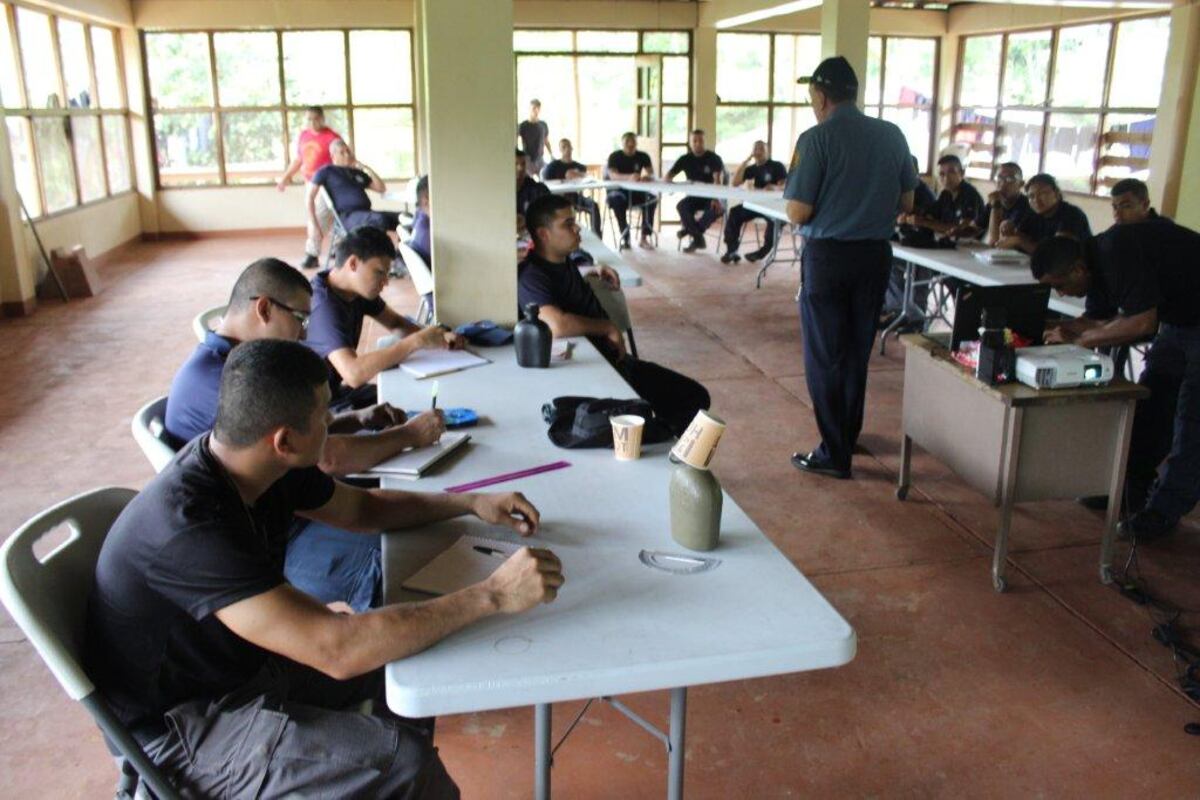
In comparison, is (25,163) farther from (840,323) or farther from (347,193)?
(840,323)

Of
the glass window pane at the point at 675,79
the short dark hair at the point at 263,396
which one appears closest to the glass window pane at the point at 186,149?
the glass window pane at the point at 675,79

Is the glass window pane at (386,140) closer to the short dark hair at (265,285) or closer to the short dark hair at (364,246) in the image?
the short dark hair at (364,246)

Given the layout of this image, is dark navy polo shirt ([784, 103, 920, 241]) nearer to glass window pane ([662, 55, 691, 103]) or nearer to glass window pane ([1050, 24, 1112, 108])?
glass window pane ([1050, 24, 1112, 108])

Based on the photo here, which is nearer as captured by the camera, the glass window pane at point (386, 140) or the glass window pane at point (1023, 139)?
the glass window pane at point (386, 140)

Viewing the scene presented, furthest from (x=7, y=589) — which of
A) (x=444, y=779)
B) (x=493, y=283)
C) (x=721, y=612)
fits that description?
(x=493, y=283)

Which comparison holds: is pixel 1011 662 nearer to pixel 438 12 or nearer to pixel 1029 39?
pixel 438 12

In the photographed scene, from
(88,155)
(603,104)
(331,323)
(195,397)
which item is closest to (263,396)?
(195,397)

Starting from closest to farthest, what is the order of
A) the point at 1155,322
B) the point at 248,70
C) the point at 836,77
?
1. the point at 1155,322
2. the point at 836,77
3. the point at 248,70

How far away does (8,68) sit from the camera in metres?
8.09

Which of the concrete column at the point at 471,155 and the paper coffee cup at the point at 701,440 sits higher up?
the concrete column at the point at 471,155

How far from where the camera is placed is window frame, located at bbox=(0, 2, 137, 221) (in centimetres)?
818

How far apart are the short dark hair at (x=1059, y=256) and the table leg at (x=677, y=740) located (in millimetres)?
2417

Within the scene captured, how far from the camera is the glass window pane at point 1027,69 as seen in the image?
11898mm

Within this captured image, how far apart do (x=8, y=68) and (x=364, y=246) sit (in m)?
6.70
